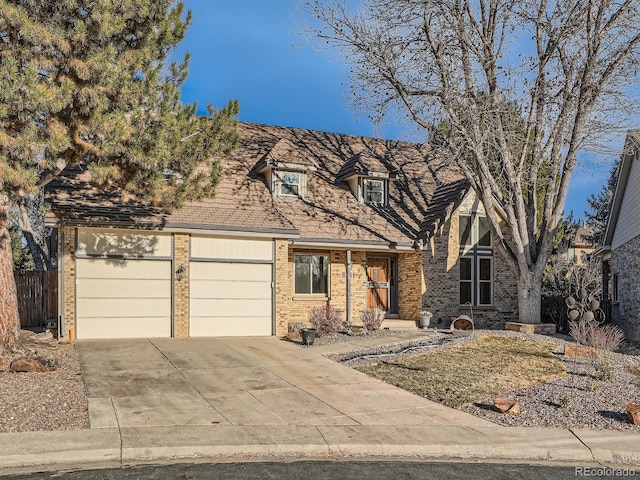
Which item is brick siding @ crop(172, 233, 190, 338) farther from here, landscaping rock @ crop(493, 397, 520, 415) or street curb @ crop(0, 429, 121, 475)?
landscaping rock @ crop(493, 397, 520, 415)

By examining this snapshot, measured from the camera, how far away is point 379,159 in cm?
2197

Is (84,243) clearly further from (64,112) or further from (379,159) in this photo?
(379,159)

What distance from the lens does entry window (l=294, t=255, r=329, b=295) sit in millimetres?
18736

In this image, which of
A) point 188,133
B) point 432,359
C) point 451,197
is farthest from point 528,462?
point 451,197

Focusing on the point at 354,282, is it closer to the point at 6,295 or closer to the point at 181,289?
the point at 181,289

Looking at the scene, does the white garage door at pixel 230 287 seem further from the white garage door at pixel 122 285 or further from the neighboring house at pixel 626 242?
the neighboring house at pixel 626 242

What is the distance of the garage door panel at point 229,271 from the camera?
52.1ft

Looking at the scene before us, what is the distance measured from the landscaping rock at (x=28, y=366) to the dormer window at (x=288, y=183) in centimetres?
981

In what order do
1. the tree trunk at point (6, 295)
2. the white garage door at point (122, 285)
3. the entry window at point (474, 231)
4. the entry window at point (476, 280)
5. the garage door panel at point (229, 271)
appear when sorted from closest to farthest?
the tree trunk at point (6, 295) → the white garage door at point (122, 285) → the garage door panel at point (229, 271) → the entry window at point (476, 280) → the entry window at point (474, 231)

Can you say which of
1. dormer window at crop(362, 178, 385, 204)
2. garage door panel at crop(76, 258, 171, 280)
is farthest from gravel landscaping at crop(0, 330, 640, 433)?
dormer window at crop(362, 178, 385, 204)

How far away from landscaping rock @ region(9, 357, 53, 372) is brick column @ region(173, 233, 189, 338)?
4747 mm

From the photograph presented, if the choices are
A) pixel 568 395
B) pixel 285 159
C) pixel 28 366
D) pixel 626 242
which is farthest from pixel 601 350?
pixel 28 366

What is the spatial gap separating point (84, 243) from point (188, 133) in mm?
4408

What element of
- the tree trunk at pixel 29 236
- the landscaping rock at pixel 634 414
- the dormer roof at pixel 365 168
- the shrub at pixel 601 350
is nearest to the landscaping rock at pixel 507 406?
the landscaping rock at pixel 634 414
